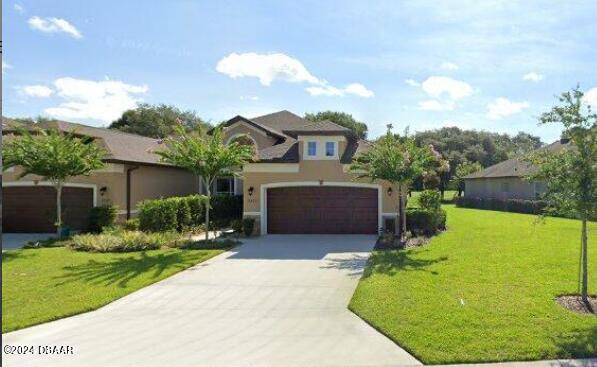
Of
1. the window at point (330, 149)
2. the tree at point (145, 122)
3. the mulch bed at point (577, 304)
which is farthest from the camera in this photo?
the tree at point (145, 122)

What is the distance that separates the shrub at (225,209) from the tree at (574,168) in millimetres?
16168

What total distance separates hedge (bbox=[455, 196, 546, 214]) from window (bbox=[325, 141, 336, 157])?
1448cm

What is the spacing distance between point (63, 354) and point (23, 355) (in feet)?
1.85

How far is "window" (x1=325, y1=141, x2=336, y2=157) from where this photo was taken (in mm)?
18906

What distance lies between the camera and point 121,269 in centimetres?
1173

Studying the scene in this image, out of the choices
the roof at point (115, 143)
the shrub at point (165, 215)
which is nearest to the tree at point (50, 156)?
the roof at point (115, 143)

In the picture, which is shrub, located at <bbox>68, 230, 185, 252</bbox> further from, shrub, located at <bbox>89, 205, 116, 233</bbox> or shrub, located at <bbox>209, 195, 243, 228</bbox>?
shrub, located at <bbox>209, 195, 243, 228</bbox>

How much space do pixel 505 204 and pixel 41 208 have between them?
30220 millimetres

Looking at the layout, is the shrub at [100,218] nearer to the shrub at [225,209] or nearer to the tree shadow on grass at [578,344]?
the shrub at [225,209]

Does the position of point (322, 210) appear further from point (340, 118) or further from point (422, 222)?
point (340, 118)

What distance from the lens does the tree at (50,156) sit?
53.7 feet

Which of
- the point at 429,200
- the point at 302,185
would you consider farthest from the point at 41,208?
the point at 429,200

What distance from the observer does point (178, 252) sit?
→ 14.6 meters

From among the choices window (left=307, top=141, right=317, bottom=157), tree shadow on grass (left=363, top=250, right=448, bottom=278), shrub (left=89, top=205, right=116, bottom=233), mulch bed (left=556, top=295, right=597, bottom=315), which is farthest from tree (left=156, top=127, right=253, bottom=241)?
mulch bed (left=556, top=295, right=597, bottom=315)
